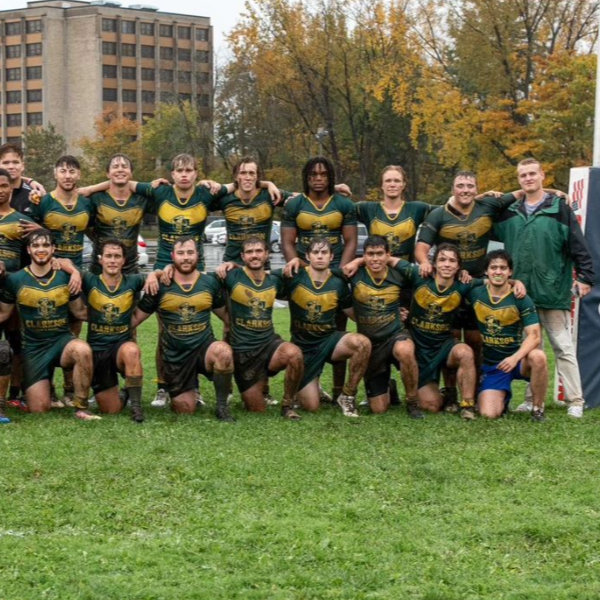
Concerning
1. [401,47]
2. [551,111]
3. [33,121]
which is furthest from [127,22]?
[551,111]

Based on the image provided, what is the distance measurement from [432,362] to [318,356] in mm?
971

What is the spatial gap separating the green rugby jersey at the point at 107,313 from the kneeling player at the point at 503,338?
289cm

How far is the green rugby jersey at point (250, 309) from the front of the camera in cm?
896

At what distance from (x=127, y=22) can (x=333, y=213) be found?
9581cm

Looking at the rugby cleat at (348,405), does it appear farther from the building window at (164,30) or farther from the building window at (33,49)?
the building window at (164,30)

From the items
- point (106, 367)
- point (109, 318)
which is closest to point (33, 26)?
point (109, 318)

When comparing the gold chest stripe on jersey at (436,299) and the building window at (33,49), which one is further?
the building window at (33,49)

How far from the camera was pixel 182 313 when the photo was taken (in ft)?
29.0

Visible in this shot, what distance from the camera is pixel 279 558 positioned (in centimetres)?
541

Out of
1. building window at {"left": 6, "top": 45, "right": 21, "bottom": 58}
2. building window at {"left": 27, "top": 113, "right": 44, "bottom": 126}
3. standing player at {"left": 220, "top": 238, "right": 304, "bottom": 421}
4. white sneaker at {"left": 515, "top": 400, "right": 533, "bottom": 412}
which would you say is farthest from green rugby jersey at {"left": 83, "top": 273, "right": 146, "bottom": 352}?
building window at {"left": 6, "top": 45, "right": 21, "bottom": 58}

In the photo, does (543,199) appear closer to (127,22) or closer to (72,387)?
(72,387)

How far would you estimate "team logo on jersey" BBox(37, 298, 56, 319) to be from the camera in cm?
870

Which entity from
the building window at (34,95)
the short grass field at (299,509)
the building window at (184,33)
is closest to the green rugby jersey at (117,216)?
the short grass field at (299,509)

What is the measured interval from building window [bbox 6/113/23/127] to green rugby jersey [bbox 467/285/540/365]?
9736 cm
